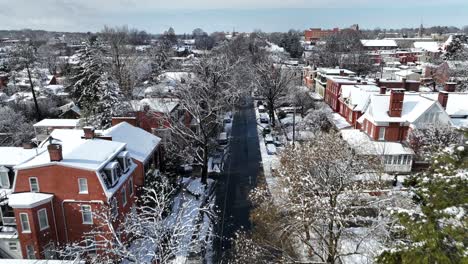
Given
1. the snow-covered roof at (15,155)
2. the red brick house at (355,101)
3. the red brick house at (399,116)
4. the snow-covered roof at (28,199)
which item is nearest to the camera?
the snow-covered roof at (28,199)

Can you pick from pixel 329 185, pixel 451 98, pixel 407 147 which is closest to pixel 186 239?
pixel 329 185

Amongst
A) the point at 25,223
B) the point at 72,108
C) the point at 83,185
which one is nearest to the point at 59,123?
the point at 72,108

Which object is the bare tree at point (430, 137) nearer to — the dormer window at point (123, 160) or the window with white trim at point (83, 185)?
the dormer window at point (123, 160)

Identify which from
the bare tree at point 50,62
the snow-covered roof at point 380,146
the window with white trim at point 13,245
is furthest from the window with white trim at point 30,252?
the bare tree at point 50,62

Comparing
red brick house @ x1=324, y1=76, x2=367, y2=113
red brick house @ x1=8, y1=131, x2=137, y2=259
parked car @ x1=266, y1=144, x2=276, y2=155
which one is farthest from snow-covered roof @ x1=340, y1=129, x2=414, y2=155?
red brick house @ x1=8, y1=131, x2=137, y2=259

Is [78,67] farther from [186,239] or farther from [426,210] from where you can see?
[426,210]

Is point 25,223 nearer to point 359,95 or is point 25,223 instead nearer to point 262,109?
point 359,95
